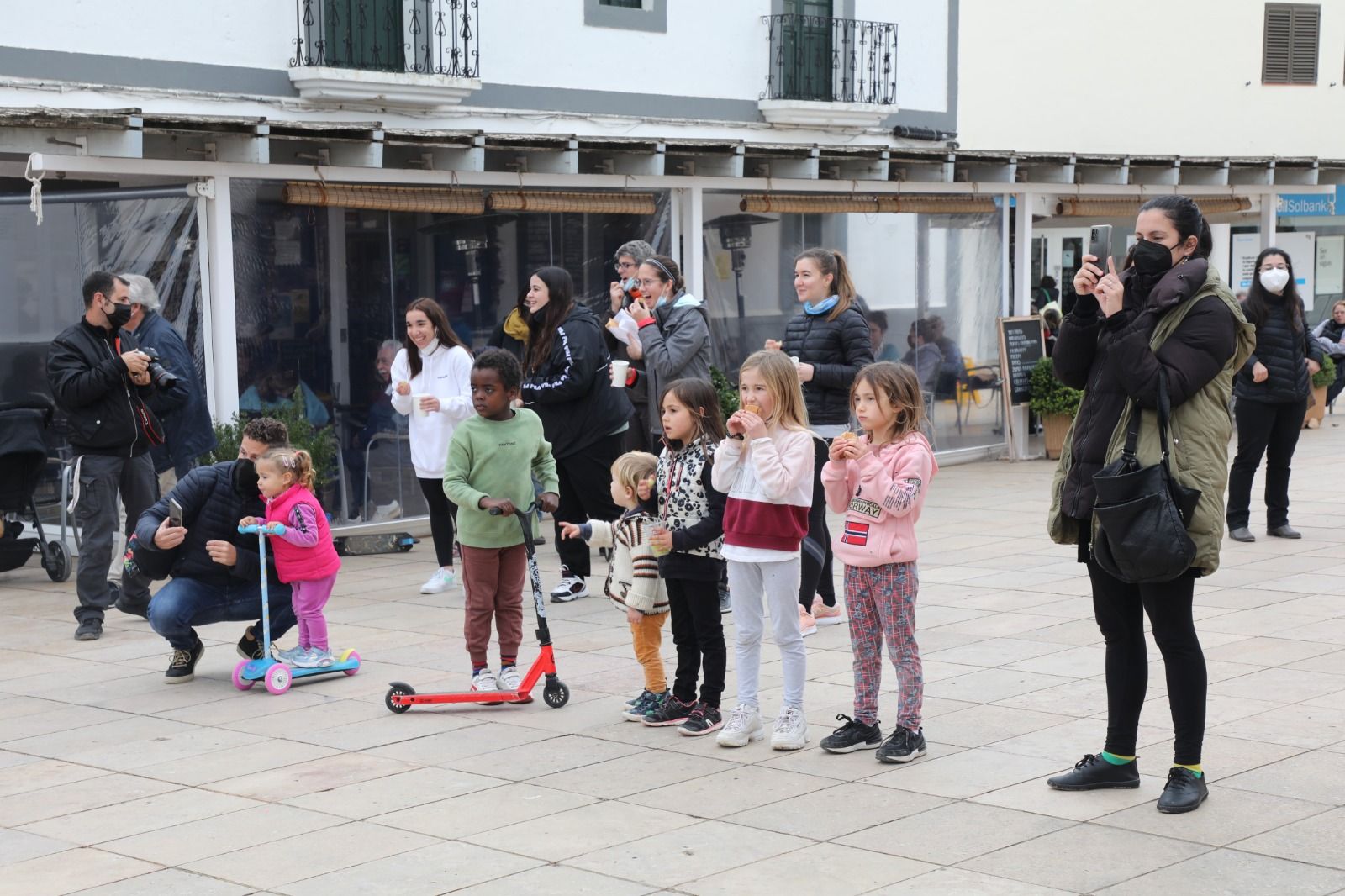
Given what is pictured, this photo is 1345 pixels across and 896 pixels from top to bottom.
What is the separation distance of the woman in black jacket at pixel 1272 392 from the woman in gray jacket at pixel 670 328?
4.11m

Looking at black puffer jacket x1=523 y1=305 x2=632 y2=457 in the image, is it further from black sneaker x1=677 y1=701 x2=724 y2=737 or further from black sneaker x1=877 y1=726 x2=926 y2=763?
black sneaker x1=877 y1=726 x2=926 y2=763

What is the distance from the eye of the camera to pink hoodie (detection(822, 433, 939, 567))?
6039 mm

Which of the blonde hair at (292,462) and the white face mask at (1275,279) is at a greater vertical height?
the white face mask at (1275,279)

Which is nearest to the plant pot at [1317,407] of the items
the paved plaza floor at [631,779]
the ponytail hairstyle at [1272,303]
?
the ponytail hairstyle at [1272,303]

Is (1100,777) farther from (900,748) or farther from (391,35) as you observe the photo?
(391,35)

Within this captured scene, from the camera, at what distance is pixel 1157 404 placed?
520cm

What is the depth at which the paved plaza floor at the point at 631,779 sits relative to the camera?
4930mm

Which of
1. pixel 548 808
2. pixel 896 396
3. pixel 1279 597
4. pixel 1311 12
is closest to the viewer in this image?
pixel 548 808

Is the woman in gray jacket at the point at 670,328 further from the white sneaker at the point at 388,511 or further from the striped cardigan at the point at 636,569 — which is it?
the white sneaker at the point at 388,511

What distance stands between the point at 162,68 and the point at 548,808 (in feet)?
34.9

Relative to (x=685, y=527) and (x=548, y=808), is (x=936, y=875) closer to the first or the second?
(x=548, y=808)

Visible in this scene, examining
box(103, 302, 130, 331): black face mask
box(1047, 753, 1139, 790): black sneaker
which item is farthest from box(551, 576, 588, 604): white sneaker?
box(1047, 753, 1139, 790): black sneaker

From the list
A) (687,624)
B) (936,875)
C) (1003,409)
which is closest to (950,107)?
(1003,409)

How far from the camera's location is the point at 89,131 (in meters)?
10.5
